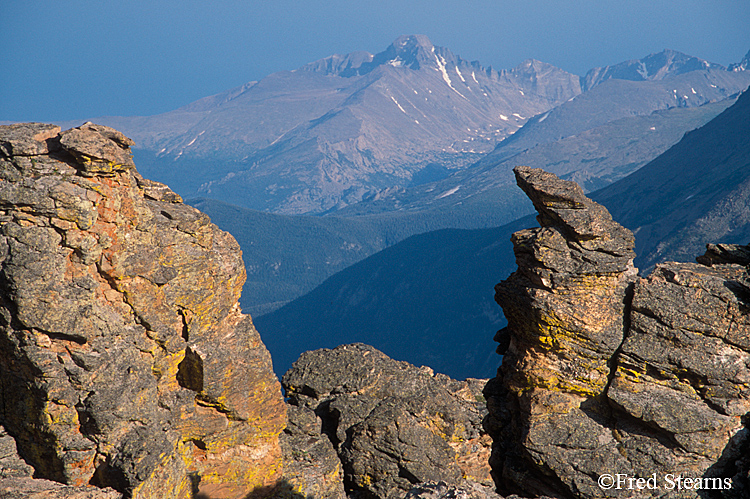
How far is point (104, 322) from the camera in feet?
77.3

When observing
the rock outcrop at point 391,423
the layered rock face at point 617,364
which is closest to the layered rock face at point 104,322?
the rock outcrop at point 391,423

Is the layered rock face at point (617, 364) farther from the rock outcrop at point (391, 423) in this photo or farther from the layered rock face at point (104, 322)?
the layered rock face at point (104, 322)

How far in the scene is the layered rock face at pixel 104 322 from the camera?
22.2m

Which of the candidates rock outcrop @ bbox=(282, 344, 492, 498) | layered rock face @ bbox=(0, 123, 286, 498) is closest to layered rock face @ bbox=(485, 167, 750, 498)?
rock outcrop @ bbox=(282, 344, 492, 498)

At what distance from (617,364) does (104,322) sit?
78.5 feet

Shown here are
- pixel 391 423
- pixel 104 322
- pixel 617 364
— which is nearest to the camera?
pixel 104 322

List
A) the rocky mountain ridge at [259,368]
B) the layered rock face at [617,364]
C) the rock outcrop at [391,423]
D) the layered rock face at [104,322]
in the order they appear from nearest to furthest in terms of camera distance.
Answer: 1. the layered rock face at [104,322]
2. the rocky mountain ridge at [259,368]
3. the layered rock face at [617,364]
4. the rock outcrop at [391,423]

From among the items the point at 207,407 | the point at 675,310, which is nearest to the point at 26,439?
the point at 207,407

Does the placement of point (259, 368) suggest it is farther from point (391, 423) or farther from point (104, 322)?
point (104, 322)

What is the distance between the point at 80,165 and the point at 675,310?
91.4 ft

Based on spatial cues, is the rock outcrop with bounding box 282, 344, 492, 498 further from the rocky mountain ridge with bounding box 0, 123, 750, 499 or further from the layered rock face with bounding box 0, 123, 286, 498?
the layered rock face with bounding box 0, 123, 286, 498

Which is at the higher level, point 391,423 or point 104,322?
point 104,322

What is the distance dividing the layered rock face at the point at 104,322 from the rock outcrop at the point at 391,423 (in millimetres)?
8406

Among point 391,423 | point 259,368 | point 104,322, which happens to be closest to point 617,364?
point 391,423
